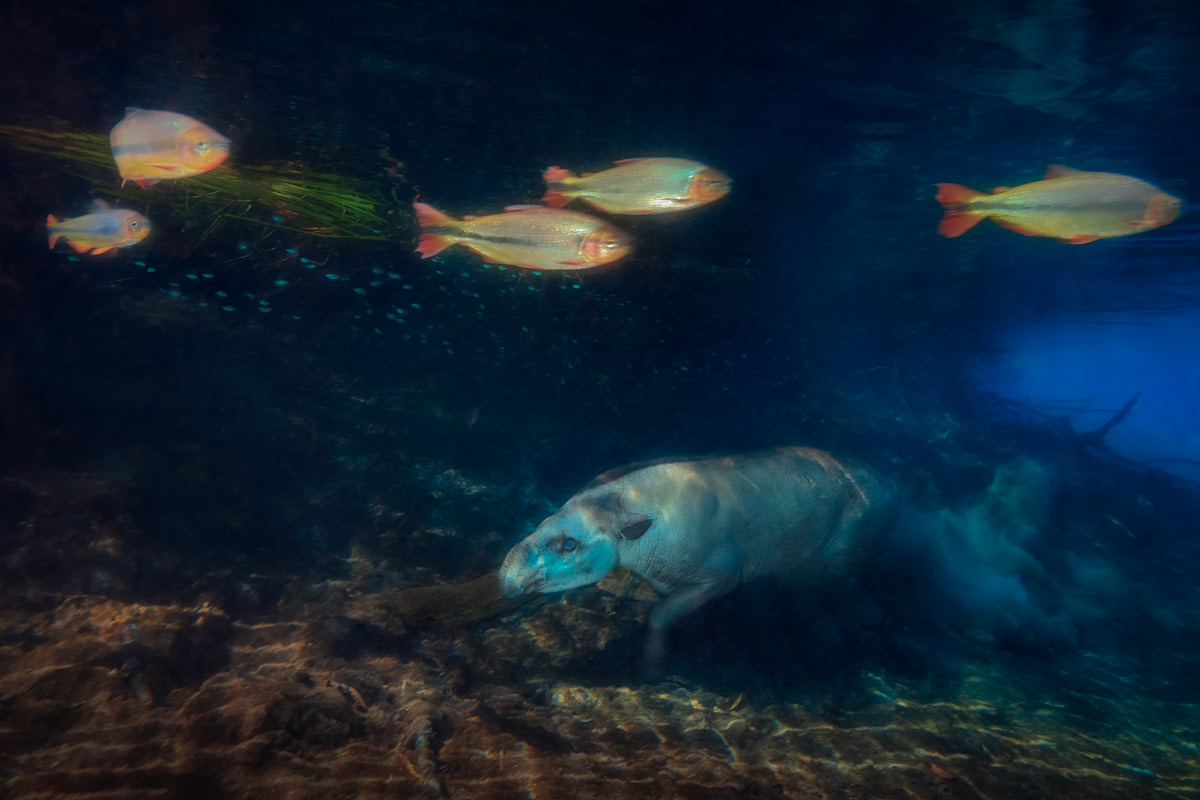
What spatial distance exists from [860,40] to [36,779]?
11929 mm

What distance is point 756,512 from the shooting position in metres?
5.69

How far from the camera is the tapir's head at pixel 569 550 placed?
15.1ft

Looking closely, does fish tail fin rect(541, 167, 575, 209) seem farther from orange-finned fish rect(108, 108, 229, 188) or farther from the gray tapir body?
the gray tapir body

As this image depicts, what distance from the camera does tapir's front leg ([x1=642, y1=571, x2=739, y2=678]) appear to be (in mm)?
5242

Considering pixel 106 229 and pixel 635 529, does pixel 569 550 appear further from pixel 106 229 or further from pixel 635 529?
pixel 106 229

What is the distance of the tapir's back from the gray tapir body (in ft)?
0.04

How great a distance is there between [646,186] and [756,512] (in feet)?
12.4

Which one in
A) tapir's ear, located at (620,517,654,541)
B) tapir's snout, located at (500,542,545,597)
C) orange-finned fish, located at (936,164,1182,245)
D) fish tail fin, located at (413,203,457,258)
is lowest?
tapir's snout, located at (500,542,545,597)

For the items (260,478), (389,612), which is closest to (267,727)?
(389,612)

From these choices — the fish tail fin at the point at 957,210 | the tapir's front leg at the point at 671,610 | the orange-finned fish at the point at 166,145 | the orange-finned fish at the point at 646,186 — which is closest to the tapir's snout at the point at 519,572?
the tapir's front leg at the point at 671,610

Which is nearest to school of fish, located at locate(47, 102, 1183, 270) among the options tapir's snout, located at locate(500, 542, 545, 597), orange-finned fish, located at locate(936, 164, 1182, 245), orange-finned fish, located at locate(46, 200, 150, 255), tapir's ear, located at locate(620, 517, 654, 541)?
orange-finned fish, located at locate(936, 164, 1182, 245)

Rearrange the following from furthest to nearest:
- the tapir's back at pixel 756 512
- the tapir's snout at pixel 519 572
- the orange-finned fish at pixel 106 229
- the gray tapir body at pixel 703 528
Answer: the orange-finned fish at pixel 106 229 < the tapir's back at pixel 756 512 < the gray tapir body at pixel 703 528 < the tapir's snout at pixel 519 572

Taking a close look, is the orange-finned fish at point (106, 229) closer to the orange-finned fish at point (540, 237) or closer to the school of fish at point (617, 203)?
the school of fish at point (617, 203)

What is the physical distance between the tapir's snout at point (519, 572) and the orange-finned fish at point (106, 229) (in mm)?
5582
